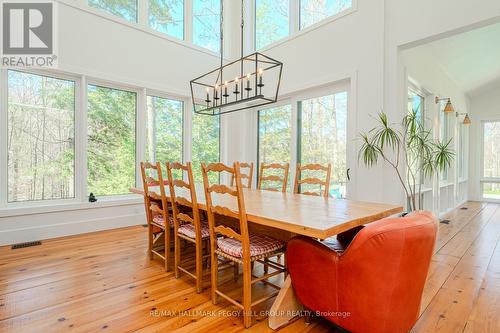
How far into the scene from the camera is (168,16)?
4523 mm

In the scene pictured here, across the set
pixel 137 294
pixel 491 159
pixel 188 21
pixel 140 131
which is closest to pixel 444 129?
pixel 491 159

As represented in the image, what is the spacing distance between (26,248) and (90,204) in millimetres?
835

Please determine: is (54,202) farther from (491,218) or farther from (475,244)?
(491,218)

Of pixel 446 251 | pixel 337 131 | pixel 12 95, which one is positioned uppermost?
pixel 12 95

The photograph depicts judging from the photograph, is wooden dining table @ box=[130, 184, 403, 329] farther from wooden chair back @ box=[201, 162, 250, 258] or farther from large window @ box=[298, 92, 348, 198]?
large window @ box=[298, 92, 348, 198]

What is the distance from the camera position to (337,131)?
12.6 feet

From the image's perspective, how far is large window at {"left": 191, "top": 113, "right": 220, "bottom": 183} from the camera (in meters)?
4.89

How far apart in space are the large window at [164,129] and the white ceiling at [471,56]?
380cm

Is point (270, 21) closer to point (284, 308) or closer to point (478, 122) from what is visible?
point (284, 308)

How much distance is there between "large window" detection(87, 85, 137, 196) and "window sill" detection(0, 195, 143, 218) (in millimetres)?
162

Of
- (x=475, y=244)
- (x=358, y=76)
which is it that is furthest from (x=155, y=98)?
(x=475, y=244)

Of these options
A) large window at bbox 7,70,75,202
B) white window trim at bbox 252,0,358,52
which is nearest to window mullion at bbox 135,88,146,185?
large window at bbox 7,70,75,202

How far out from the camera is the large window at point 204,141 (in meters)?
4.89

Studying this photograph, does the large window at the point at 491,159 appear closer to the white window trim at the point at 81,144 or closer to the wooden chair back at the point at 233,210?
the white window trim at the point at 81,144
